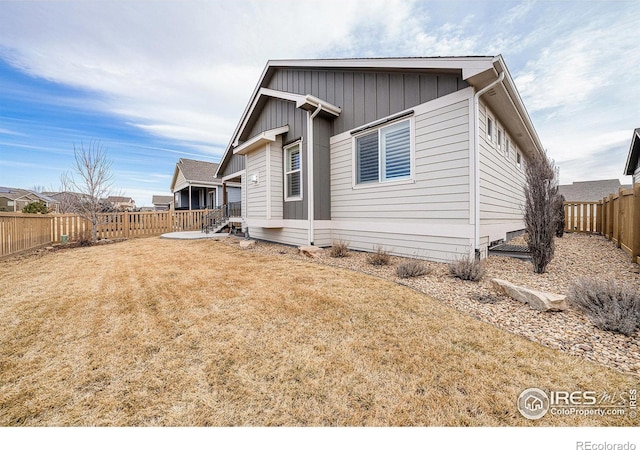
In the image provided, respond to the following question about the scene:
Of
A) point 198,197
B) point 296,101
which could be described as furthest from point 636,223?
point 198,197

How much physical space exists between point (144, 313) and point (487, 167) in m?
7.01

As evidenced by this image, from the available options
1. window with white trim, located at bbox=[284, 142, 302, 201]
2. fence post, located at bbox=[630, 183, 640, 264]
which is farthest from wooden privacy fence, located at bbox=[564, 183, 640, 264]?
window with white trim, located at bbox=[284, 142, 302, 201]

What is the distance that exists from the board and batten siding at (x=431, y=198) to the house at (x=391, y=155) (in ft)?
0.07

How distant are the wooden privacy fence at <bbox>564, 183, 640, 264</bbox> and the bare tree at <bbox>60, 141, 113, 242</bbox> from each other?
16.9 metres

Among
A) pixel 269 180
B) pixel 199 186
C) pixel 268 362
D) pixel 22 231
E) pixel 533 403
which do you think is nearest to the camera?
pixel 533 403

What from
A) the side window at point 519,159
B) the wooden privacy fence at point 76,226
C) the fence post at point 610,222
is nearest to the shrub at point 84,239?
the wooden privacy fence at point 76,226

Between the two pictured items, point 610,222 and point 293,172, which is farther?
point 610,222

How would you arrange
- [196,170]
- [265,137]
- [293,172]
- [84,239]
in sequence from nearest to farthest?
[265,137] → [293,172] → [84,239] → [196,170]

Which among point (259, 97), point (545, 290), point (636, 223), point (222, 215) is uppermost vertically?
point (259, 97)

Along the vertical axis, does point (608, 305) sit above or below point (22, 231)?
below

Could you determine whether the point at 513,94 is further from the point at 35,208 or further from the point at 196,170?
the point at 196,170

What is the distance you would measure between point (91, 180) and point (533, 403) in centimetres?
1554

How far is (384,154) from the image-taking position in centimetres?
635
